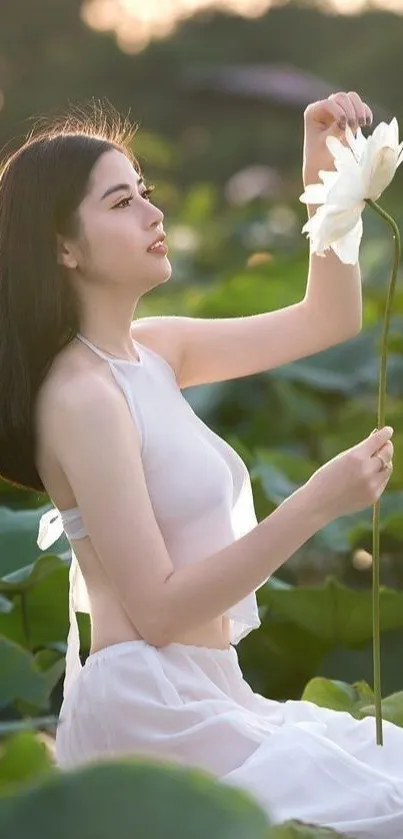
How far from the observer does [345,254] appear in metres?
1.73

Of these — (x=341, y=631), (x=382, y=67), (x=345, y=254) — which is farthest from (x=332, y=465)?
(x=382, y=67)

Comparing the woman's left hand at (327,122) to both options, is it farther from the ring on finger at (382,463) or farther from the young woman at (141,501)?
the ring on finger at (382,463)

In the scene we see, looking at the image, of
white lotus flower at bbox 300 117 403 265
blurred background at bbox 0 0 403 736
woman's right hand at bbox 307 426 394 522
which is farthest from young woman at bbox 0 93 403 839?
blurred background at bbox 0 0 403 736

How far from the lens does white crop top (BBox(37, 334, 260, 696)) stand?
1.91 m

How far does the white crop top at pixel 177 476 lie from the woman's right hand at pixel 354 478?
A: 0.65ft

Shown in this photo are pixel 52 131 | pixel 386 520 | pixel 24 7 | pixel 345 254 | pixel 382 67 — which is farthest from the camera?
pixel 24 7

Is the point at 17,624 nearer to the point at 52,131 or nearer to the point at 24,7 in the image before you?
the point at 52,131

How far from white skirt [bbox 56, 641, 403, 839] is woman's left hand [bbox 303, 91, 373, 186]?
0.61 metres

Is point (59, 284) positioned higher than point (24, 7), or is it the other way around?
point (24, 7)

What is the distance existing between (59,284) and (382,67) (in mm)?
21807

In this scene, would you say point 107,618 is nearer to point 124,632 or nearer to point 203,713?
point 124,632

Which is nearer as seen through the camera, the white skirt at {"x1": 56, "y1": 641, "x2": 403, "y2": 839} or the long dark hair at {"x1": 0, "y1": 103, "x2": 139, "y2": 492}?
the white skirt at {"x1": 56, "y1": 641, "x2": 403, "y2": 839}

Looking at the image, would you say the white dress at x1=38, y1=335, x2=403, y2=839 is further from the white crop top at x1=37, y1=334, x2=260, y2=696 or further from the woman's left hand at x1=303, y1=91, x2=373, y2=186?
the woman's left hand at x1=303, y1=91, x2=373, y2=186

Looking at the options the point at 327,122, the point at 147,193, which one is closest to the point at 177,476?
the point at 147,193
